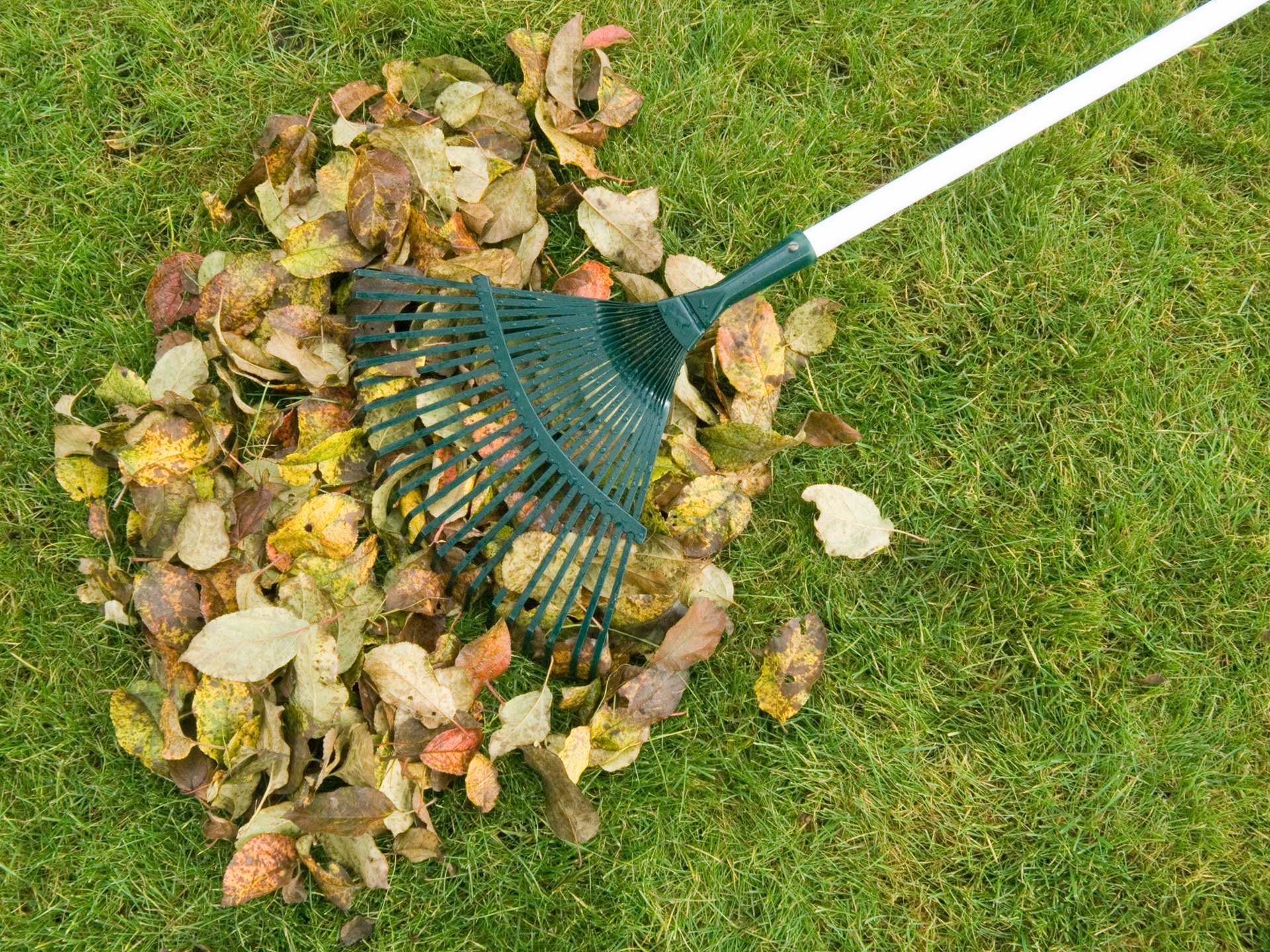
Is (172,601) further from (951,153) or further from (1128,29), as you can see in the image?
(1128,29)

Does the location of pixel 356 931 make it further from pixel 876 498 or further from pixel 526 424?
pixel 876 498

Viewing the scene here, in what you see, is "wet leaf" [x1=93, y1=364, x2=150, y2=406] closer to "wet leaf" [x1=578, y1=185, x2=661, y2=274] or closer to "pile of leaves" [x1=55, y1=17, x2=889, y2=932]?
"pile of leaves" [x1=55, y1=17, x2=889, y2=932]

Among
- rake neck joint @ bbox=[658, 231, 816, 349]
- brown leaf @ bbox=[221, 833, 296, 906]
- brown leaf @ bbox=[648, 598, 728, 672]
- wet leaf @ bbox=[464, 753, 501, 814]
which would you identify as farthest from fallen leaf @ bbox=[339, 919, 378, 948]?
rake neck joint @ bbox=[658, 231, 816, 349]

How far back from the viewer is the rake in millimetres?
1784

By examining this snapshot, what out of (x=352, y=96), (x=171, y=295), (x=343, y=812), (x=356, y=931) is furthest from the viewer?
(x=352, y=96)

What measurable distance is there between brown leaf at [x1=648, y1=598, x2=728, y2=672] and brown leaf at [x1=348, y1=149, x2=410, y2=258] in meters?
0.95

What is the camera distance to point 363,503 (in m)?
1.87

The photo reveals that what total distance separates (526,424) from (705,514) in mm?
418

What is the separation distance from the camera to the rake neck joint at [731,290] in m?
1.82

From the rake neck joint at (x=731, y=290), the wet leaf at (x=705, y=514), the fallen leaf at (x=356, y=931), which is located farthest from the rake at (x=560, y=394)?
the fallen leaf at (x=356, y=931)

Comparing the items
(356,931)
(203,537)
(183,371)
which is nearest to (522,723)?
(356,931)

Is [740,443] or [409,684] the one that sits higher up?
[740,443]

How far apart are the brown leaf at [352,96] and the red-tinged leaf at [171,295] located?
0.47m

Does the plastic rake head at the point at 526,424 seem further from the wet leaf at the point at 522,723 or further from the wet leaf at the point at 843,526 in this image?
the wet leaf at the point at 843,526
